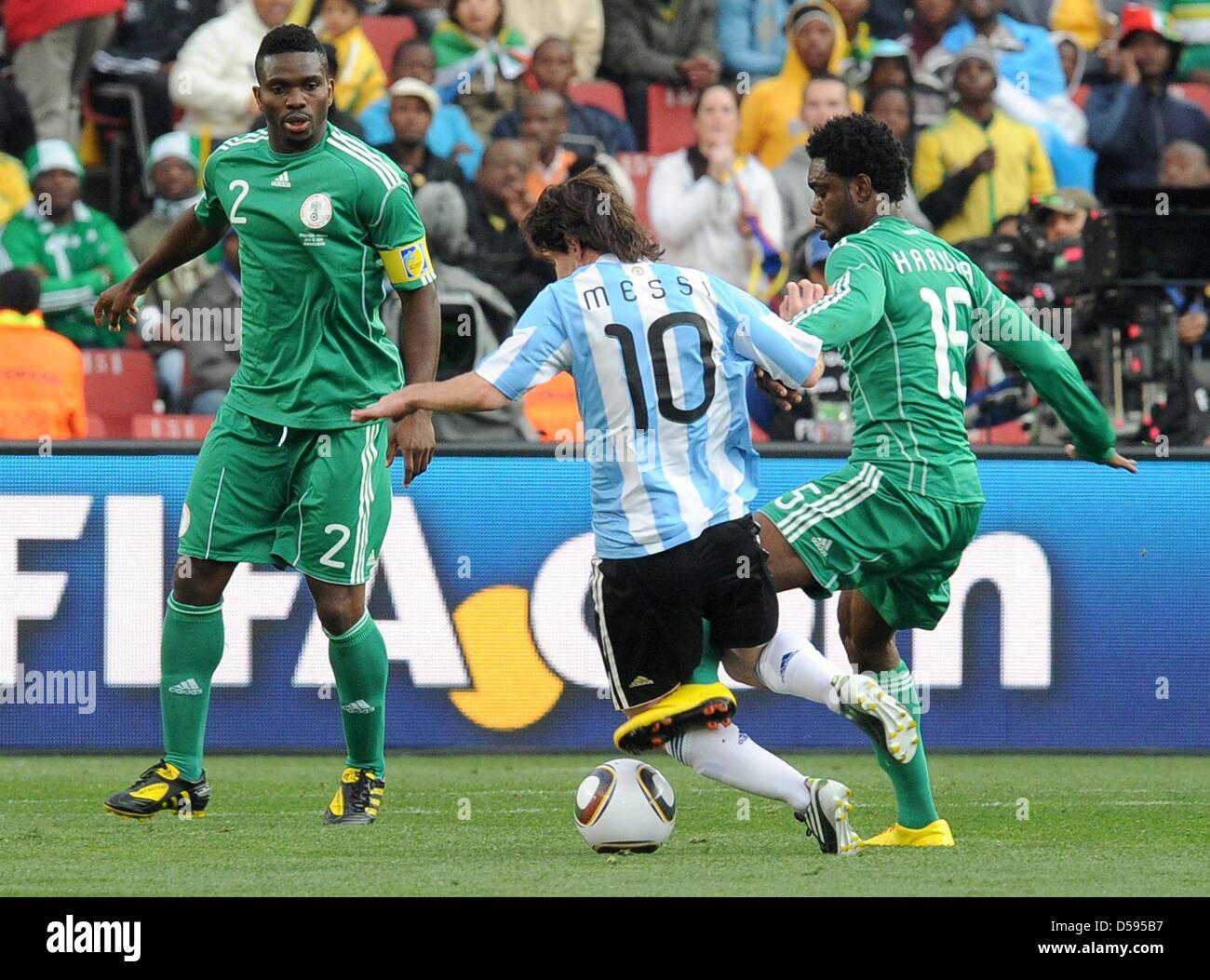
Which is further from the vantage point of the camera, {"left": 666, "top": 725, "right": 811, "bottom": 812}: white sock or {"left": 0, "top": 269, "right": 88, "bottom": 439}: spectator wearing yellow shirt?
{"left": 0, "top": 269, "right": 88, "bottom": 439}: spectator wearing yellow shirt

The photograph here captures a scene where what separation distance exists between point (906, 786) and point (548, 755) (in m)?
3.13

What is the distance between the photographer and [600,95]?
1198 cm

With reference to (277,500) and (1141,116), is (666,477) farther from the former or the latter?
(1141,116)

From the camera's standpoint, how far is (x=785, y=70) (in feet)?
39.1

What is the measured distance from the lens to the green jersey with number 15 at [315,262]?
5992 millimetres

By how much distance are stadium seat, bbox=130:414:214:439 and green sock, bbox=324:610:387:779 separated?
4052 mm

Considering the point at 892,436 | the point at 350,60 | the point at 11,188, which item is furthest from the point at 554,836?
the point at 350,60

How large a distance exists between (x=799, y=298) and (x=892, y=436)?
0.52 m

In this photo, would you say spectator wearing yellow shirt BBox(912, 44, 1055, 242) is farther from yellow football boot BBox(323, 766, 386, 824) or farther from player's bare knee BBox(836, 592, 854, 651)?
yellow football boot BBox(323, 766, 386, 824)

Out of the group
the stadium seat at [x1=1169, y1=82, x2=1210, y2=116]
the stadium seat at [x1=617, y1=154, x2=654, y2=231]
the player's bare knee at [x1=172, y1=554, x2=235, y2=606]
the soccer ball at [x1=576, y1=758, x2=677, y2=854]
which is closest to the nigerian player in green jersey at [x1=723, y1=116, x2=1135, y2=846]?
the soccer ball at [x1=576, y1=758, x2=677, y2=854]

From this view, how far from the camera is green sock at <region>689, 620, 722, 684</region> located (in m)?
5.27

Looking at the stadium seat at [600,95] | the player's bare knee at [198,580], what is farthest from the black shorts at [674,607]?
the stadium seat at [600,95]

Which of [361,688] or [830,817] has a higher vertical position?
[361,688]

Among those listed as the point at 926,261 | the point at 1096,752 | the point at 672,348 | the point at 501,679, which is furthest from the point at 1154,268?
the point at 672,348
